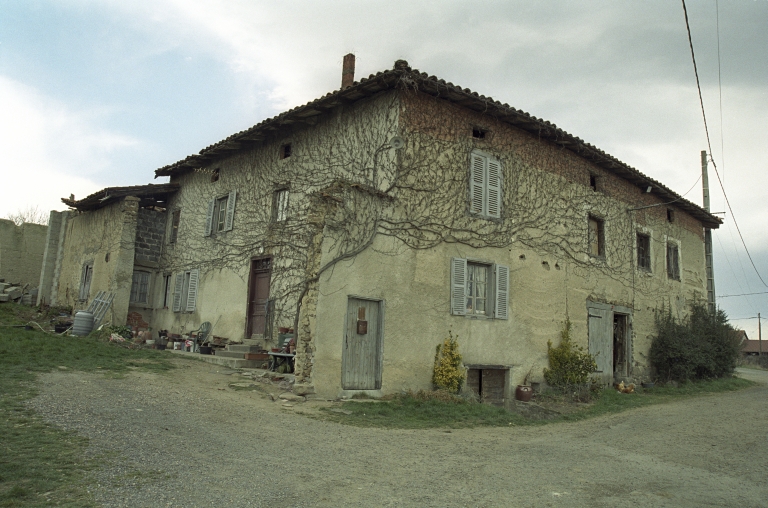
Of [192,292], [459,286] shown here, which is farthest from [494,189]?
[192,292]

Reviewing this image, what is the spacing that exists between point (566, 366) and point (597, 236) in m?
4.40

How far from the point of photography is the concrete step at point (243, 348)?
13.4 meters

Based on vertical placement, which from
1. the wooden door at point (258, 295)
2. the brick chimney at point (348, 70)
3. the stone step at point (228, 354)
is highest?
the brick chimney at point (348, 70)

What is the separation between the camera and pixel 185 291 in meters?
16.6

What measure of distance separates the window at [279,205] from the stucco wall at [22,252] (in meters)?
13.5

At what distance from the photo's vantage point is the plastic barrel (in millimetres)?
15344

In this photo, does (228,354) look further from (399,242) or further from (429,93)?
(429,93)

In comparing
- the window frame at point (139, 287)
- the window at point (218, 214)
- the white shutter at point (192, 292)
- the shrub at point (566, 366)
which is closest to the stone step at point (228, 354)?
the white shutter at point (192, 292)

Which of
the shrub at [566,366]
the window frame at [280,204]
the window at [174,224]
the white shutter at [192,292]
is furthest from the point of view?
the window at [174,224]

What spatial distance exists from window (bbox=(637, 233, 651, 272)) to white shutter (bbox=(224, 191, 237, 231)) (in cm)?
1204

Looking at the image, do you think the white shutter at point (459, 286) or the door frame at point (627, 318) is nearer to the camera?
the white shutter at point (459, 286)

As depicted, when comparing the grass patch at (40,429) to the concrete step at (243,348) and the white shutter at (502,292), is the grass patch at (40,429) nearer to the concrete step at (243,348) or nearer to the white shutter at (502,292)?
the concrete step at (243,348)

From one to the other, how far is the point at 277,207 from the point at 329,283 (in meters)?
5.06

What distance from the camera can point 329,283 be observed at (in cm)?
A: 977
